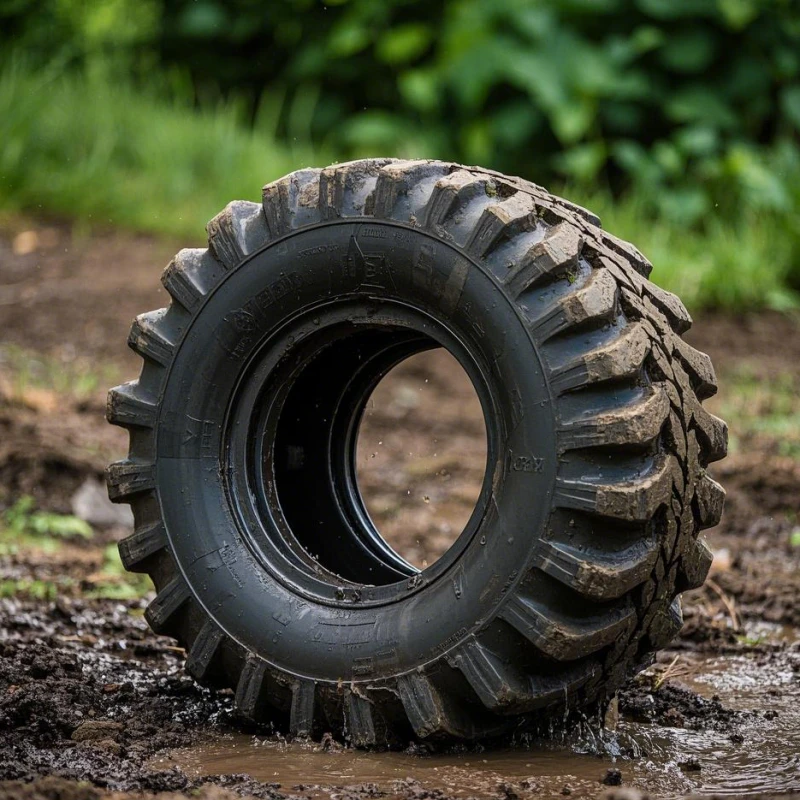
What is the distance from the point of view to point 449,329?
8.64ft

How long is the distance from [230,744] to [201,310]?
98 centimetres

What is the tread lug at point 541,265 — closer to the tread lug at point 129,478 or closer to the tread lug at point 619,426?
the tread lug at point 619,426

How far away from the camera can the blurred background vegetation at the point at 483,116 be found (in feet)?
29.8

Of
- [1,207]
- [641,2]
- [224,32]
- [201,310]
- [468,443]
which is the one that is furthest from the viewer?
[224,32]

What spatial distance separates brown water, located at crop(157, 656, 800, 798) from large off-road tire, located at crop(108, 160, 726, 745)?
0.08 m

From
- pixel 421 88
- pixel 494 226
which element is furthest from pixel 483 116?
pixel 494 226

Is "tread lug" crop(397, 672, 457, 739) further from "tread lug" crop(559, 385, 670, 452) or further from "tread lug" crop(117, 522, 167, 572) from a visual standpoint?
"tread lug" crop(117, 522, 167, 572)

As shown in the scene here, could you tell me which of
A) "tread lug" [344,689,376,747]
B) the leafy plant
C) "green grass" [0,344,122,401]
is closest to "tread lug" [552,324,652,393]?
"tread lug" [344,689,376,747]

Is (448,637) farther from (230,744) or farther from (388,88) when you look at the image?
(388,88)

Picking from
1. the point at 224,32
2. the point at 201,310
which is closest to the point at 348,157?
the point at 224,32

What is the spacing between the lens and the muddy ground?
2.39 meters

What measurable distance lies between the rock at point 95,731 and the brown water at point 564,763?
0.55ft

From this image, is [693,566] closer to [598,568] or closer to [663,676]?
[598,568]

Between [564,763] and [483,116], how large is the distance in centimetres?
838
